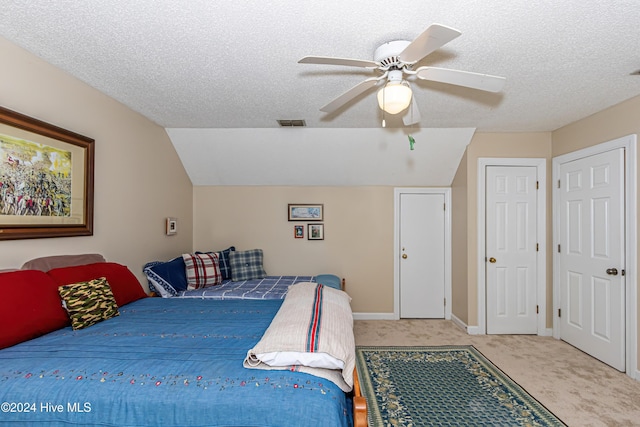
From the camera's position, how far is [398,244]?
448cm

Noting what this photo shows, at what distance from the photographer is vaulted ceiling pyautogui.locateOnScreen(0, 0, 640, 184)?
1618mm

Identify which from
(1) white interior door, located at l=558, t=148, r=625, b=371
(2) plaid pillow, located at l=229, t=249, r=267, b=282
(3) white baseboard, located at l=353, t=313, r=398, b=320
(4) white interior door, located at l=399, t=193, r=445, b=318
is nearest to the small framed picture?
(2) plaid pillow, located at l=229, t=249, r=267, b=282

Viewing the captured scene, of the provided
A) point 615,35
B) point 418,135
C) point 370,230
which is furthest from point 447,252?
point 615,35

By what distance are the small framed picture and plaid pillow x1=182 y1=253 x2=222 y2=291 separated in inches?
13.8

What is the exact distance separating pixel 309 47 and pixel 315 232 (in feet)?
9.38

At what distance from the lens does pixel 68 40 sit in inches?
75.2

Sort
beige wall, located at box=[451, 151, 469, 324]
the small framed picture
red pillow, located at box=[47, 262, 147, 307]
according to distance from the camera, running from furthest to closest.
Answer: beige wall, located at box=[451, 151, 469, 324] < the small framed picture < red pillow, located at box=[47, 262, 147, 307]

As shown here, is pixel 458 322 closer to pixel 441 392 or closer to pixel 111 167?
pixel 441 392

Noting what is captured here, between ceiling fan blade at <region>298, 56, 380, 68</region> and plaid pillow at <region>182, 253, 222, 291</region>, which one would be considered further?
plaid pillow at <region>182, 253, 222, 291</region>

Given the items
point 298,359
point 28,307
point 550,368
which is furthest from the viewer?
point 550,368

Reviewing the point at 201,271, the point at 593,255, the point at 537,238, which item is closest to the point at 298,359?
the point at 201,271

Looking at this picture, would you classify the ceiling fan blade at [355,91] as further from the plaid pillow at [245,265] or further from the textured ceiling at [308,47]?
the plaid pillow at [245,265]

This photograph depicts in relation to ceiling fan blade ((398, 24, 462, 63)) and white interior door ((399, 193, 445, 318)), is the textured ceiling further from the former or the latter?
white interior door ((399, 193, 445, 318))

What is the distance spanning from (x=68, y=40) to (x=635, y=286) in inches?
183
